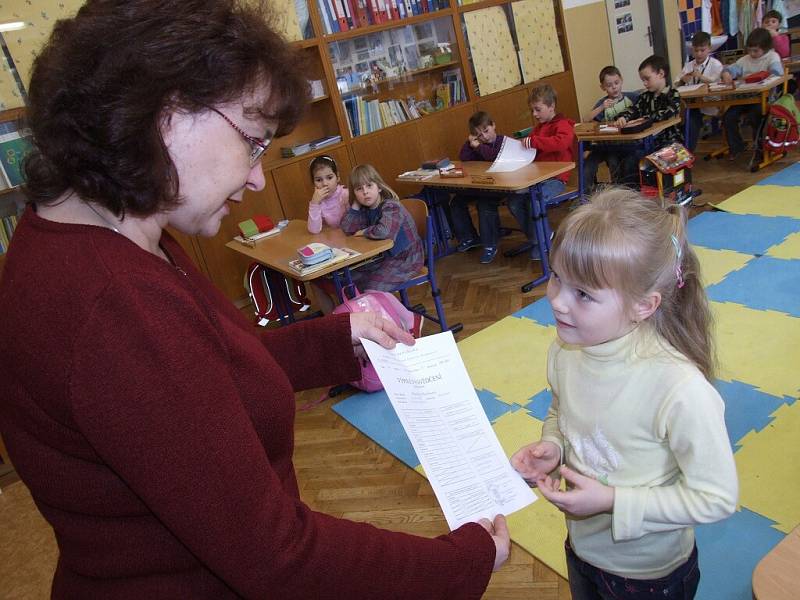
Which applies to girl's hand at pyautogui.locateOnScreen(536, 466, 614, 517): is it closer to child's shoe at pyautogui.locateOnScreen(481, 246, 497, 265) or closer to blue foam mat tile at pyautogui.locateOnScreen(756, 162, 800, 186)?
child's shoe at pyautogui.locateOnScreen(481, 246, 497, 265)

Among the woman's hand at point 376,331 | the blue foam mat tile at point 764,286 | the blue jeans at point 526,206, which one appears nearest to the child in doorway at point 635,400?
the woman's hand at point 376,331

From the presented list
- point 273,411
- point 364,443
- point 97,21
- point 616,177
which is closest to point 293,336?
point 273,411

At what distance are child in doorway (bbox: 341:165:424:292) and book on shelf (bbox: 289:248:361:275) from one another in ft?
0.87

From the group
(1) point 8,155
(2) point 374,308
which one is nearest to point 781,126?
(2) point 374,308

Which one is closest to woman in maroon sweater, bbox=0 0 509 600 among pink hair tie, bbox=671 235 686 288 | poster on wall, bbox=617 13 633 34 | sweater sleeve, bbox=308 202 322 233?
pink hair tie, bbox=671 235 686 288

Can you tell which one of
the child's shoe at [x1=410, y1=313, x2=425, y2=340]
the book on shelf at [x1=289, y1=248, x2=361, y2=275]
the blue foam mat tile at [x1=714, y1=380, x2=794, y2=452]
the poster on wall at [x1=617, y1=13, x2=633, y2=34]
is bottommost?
the blue foam mat tile at [x1=714, y1=380, x2=794, y2=452]

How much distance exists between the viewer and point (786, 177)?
5070 millimetres

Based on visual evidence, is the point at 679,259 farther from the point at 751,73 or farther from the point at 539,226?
the point at 751,73

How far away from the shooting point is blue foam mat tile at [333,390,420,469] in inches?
114

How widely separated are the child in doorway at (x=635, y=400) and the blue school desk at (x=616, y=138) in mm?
3540

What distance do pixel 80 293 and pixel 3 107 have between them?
14.9 feet

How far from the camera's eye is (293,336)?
1306 mm

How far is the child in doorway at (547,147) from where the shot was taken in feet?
15.3

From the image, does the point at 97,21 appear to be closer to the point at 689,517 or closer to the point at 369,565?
the point at 369,565
